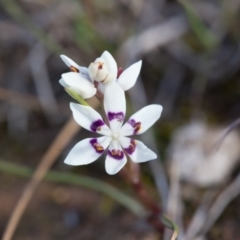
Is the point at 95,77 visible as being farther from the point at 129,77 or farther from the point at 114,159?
the point at 114,159

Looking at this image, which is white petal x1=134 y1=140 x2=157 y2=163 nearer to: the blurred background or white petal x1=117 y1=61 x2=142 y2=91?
white petal x1=117 y1=61 x2=142 y2=91

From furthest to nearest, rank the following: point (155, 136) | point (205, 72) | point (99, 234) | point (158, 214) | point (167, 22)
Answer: point (167, 22) → point (205, 72) → point (155, 136) → point (99, 234) → point (158, 214)

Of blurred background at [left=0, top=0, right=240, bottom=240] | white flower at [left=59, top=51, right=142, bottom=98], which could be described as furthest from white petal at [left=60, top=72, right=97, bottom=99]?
blurred background at [left=0, top=0, right=240, bottom=240]

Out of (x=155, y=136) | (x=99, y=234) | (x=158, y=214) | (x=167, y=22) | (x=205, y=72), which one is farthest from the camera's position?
(x=167, y=22)

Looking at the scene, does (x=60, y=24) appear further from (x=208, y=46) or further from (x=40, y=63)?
(x=208, y=46)

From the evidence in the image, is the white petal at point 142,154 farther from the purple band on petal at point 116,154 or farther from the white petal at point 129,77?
the white petal at point 129,77

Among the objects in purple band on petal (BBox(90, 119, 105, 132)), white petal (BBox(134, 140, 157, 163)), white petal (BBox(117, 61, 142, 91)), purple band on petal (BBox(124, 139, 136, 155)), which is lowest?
white petal (BBox(134, 140, 157, 163))

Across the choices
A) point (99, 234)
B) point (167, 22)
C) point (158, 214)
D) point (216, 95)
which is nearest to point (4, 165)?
point (99, 234)
